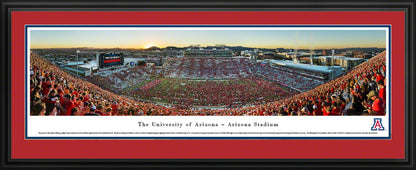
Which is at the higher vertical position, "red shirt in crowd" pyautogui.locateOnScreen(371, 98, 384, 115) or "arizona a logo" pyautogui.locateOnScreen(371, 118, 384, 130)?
"red shirt in crowd" pyautogui.locateOnScreen(371, 98, 384, 115)

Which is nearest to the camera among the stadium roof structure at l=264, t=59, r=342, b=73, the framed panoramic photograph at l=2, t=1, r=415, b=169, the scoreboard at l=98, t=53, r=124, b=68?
the framed panoramic photograph at l=2, t=1, r=415, b=169

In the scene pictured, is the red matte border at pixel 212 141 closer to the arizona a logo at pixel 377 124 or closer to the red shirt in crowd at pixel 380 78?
the red shirt in crowd at pixel 380 78

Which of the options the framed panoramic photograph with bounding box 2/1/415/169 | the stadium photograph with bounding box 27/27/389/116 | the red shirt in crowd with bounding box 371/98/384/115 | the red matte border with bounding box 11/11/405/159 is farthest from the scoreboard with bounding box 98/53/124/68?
the red shirt in crowd with bounding box 371/98/384/115

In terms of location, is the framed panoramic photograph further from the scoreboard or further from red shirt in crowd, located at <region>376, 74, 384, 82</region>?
the scoreboard

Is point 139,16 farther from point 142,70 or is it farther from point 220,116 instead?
point 220,116

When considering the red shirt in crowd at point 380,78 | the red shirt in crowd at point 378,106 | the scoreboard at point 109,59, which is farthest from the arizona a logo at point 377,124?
the scoreboard at point 109,59
